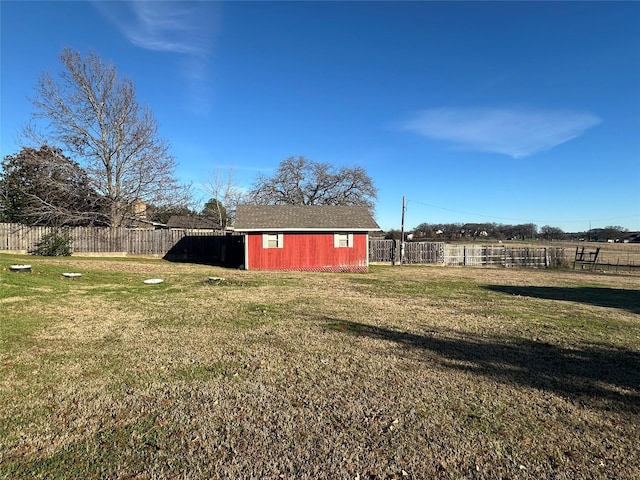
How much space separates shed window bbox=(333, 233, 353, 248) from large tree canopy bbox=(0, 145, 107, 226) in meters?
16.5

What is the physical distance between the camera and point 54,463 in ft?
8.80

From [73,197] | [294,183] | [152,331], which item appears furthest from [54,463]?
[294,183]

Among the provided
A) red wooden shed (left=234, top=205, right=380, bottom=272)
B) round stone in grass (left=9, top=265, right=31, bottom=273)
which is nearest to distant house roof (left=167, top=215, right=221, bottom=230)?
red wooden shed (left=234, top=205, right=380, bottom=272)

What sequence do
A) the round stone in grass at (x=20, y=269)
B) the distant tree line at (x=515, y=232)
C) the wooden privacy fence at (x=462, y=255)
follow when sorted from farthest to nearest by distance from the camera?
the distant tree line at (x=515, y=232)
the wooden privacy fence at (x=462, y=255)
the round stone in grass at (x=20, y=269)

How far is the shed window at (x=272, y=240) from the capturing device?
19750mm

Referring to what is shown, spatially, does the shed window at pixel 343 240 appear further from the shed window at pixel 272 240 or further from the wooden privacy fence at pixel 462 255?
the wooden privacy fence at pixel 462 255

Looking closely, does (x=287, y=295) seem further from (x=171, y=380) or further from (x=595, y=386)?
(x=595, y=386)

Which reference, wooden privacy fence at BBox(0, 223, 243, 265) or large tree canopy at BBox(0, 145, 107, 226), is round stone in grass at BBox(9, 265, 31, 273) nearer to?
wooden privacy fence at BBox(0, 223, 243, 265)

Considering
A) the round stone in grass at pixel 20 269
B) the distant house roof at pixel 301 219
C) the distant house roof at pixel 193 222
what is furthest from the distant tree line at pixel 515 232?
the round stone in grass at pixel 20 269

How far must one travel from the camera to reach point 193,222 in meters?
47.9

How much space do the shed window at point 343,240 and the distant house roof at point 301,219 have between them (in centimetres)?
51

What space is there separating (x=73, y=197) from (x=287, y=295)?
22.1 metres

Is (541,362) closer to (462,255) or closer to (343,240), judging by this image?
(343,240)

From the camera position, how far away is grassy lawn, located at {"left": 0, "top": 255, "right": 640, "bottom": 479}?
282 centimetres
